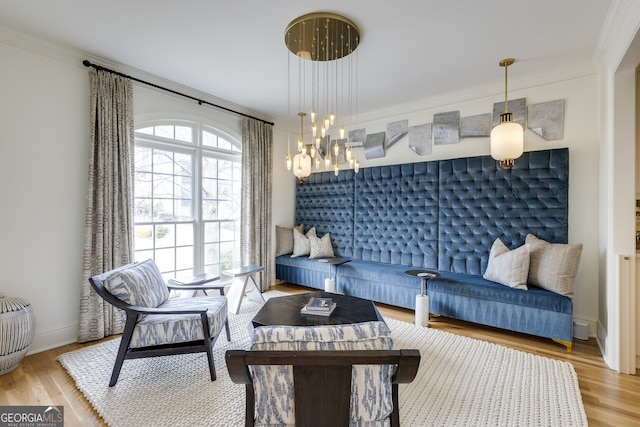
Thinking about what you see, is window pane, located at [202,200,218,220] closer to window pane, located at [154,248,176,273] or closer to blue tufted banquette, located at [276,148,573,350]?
window pane, located at [154,248,176,273]

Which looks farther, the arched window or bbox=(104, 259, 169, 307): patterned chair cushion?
the arched window

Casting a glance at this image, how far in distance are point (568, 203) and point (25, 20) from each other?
5485 mm

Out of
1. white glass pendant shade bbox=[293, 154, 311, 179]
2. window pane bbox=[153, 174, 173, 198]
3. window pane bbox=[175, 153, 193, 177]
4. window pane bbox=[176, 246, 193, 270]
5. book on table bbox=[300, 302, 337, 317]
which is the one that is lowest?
book on table bbox=[300, 302, 337, 317]

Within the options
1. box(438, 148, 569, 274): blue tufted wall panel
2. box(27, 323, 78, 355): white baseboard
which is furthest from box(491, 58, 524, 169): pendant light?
box(27, 323, 78, 355): white baseboard

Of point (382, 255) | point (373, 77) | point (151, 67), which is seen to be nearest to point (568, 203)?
point (382, 255)

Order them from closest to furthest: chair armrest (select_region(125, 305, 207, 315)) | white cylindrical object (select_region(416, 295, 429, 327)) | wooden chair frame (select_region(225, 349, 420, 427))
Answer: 1. wooden chair frame (select_region(225, 349, 420, 427))
2. chair armrest (select_region(125, 305, 207, 315))
3. white cylindrical object (select_region(416, 295, 429, 327))

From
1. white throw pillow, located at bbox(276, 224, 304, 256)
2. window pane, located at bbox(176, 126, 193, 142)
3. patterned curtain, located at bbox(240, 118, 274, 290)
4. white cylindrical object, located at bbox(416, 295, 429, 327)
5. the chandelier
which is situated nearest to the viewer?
the chandelier

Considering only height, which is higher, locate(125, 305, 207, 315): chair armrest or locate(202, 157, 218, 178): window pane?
locate(202, 157, 218, 178): window pane

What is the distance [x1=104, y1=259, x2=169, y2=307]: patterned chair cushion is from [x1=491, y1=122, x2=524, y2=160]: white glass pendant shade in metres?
3.69

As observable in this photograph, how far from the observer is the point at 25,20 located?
A: 95.5 inches

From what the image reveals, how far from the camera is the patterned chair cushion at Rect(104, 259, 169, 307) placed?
2215 mm

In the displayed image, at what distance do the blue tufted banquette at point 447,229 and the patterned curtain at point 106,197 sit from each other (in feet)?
8.08

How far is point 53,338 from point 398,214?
13.8 ft

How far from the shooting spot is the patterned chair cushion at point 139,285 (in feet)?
7.27
